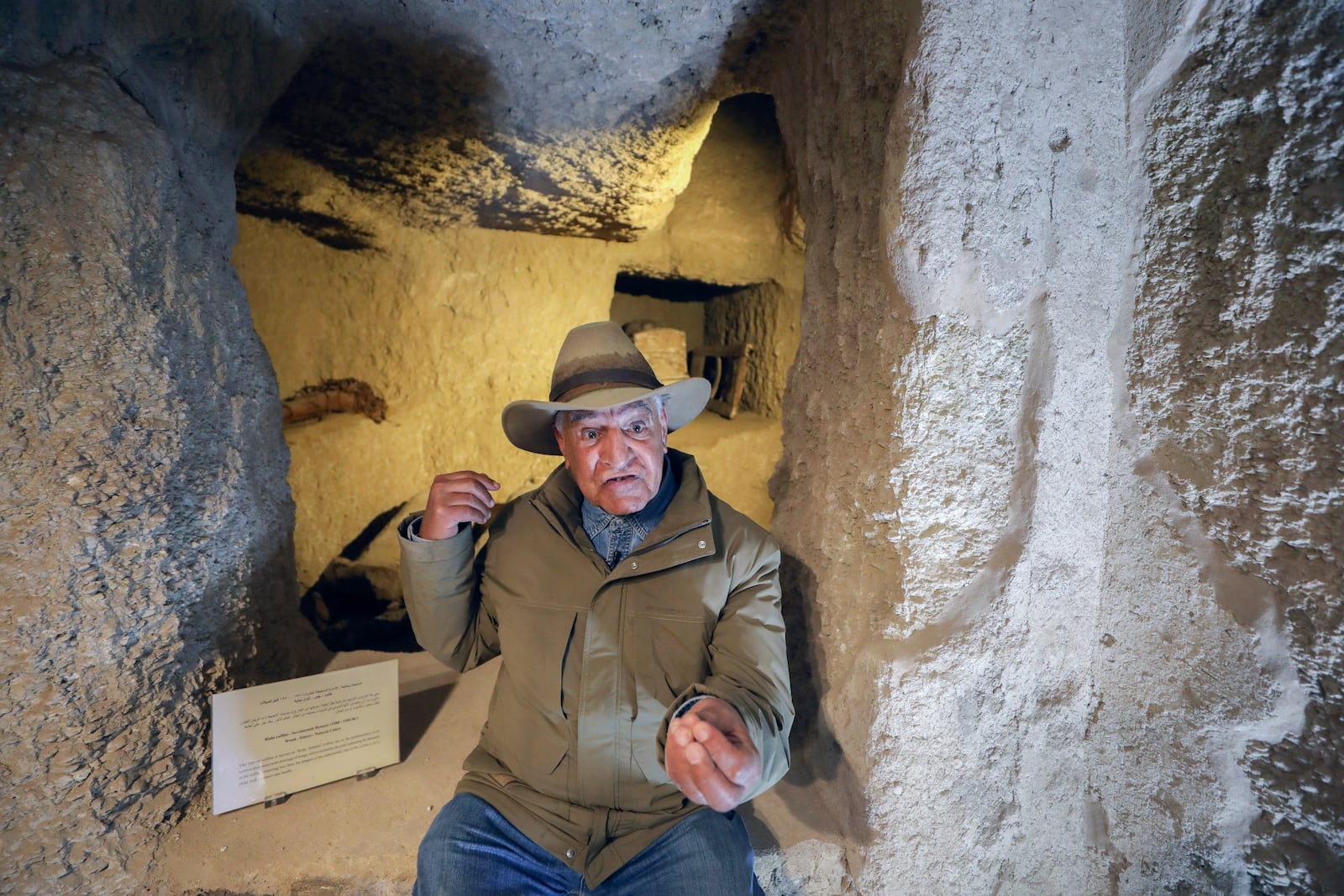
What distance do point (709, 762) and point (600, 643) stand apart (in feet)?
0.99

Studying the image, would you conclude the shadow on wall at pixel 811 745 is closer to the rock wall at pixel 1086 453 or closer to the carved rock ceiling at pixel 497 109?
the rock wall at pixel 1086 453

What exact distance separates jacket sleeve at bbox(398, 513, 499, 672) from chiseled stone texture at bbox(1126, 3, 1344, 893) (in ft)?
4.02

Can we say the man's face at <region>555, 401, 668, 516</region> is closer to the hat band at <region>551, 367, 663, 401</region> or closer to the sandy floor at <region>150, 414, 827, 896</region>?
the hat band at <region>551, 367, 663, 401</region>

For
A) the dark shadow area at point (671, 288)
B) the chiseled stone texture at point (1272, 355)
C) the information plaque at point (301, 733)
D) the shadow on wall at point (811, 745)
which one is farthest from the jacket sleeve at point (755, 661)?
the dark shadow area at point (671, 288)

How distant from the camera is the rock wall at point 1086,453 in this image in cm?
92

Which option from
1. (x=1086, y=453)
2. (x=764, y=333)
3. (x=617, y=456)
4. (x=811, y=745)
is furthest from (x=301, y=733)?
(x=764, y=333)

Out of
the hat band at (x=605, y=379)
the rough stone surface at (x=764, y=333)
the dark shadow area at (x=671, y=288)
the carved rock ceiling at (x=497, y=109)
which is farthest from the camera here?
the dark shadow area at (x=671, y=288)

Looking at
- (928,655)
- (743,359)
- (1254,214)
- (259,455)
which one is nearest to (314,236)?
(259,455)

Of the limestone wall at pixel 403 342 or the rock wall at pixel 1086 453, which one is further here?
the limestone wall at pixel 403 342

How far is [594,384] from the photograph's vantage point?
4.07 feet

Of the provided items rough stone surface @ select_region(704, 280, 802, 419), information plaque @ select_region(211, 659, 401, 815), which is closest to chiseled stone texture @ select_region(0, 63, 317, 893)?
information plaque @ select_region(211, 659, 401, 815)

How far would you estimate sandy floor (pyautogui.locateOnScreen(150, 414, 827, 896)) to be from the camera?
129cm

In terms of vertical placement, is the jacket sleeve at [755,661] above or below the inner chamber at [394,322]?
below

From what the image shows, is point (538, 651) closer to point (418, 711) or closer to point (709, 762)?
point (709, 762)
